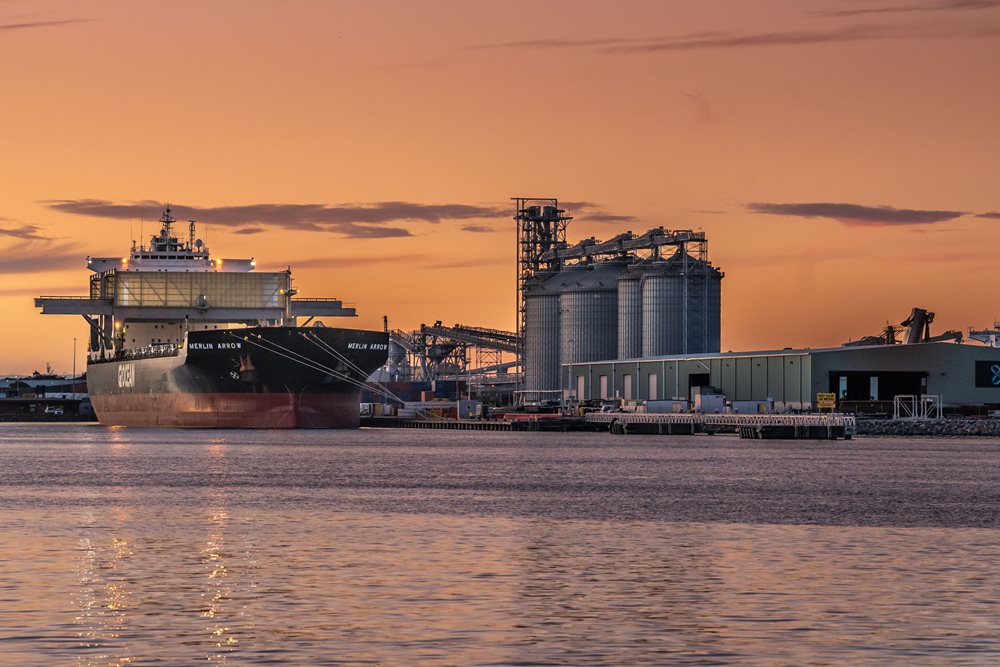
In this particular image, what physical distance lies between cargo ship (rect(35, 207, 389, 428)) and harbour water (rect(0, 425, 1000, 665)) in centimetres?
5501

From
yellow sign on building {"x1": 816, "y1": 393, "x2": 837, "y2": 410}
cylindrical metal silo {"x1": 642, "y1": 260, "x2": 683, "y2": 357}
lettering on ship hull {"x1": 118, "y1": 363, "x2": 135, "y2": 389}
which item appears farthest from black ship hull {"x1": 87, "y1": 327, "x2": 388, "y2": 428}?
yellow sign on building {"x1": 816, "y1": 393, "x2": 837, "y2": 410}

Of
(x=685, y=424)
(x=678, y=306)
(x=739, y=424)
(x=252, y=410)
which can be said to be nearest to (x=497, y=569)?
(x=252, y=410)

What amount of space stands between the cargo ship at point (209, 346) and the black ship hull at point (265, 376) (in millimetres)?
80

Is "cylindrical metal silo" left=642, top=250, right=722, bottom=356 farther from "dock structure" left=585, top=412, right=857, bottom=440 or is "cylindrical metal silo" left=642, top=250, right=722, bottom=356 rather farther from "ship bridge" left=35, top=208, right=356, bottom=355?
"ship bridge" left=35, top=208, right=356, bottom=355

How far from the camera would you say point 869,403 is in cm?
13575

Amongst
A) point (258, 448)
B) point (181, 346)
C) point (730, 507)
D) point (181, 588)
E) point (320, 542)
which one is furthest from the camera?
point (181, 346)

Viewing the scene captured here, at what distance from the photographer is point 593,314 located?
16600cm

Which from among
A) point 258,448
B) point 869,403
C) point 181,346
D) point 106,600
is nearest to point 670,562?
point 106,600

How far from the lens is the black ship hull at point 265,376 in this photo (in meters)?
120

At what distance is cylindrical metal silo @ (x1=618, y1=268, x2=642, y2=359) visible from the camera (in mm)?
158250

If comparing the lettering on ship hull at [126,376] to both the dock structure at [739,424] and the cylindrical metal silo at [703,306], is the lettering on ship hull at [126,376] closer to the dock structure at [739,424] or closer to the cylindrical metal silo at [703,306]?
the dock structure at [739,424]

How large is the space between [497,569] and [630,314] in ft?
427

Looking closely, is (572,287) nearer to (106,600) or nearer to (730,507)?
(730,507)

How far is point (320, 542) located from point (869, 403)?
348 ft
